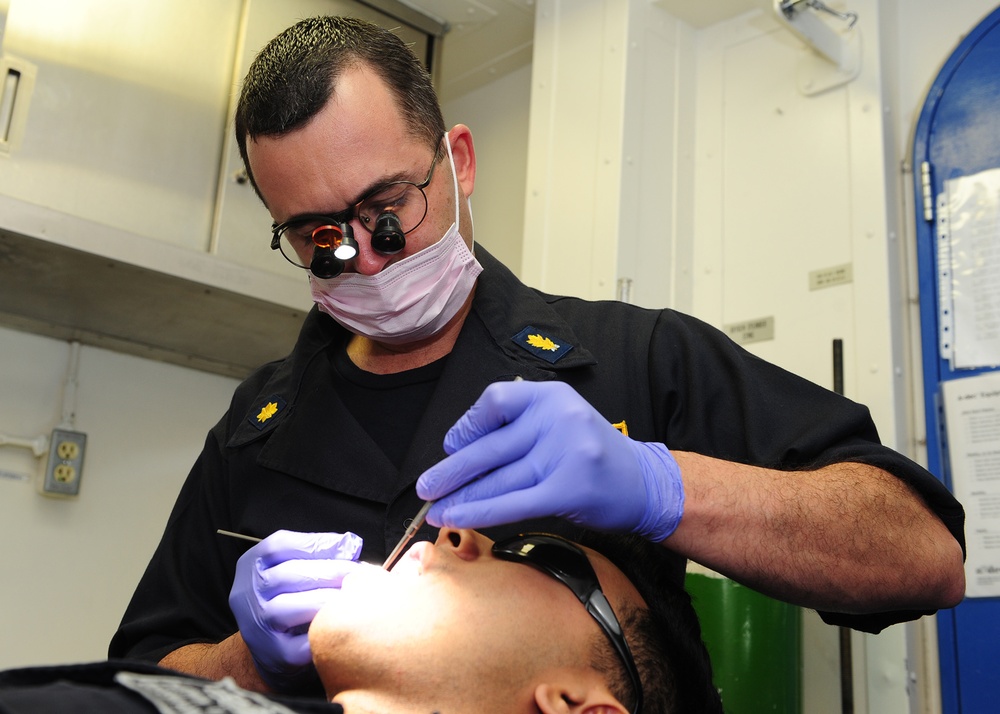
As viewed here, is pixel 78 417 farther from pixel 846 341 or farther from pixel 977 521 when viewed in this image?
pixel 977 521

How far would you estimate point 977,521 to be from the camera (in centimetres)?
233

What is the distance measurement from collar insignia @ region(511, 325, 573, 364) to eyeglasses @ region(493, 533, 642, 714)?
36 cm

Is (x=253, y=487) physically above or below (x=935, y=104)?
below

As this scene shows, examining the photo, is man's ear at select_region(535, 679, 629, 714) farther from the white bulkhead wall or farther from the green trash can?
the white bulkhead wall

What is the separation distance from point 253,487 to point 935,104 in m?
2.05

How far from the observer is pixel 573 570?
4.19 feet

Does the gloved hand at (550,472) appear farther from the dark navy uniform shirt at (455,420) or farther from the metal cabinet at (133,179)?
the metal cabinet at (133,179)

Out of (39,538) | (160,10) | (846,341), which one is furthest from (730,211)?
(39,538)

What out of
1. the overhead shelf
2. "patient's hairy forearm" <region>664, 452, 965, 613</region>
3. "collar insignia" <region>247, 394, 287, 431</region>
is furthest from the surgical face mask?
the overhead shelf

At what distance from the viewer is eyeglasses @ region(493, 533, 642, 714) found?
1.22m

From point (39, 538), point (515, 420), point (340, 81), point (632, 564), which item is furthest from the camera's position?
point (39, 538)

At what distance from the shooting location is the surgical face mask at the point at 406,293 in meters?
1.53

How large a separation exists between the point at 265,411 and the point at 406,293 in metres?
0.39

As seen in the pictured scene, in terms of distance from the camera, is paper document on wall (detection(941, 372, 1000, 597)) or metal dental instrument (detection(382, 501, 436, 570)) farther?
paper document on wall (detection(941, 372, 1000, 597))
